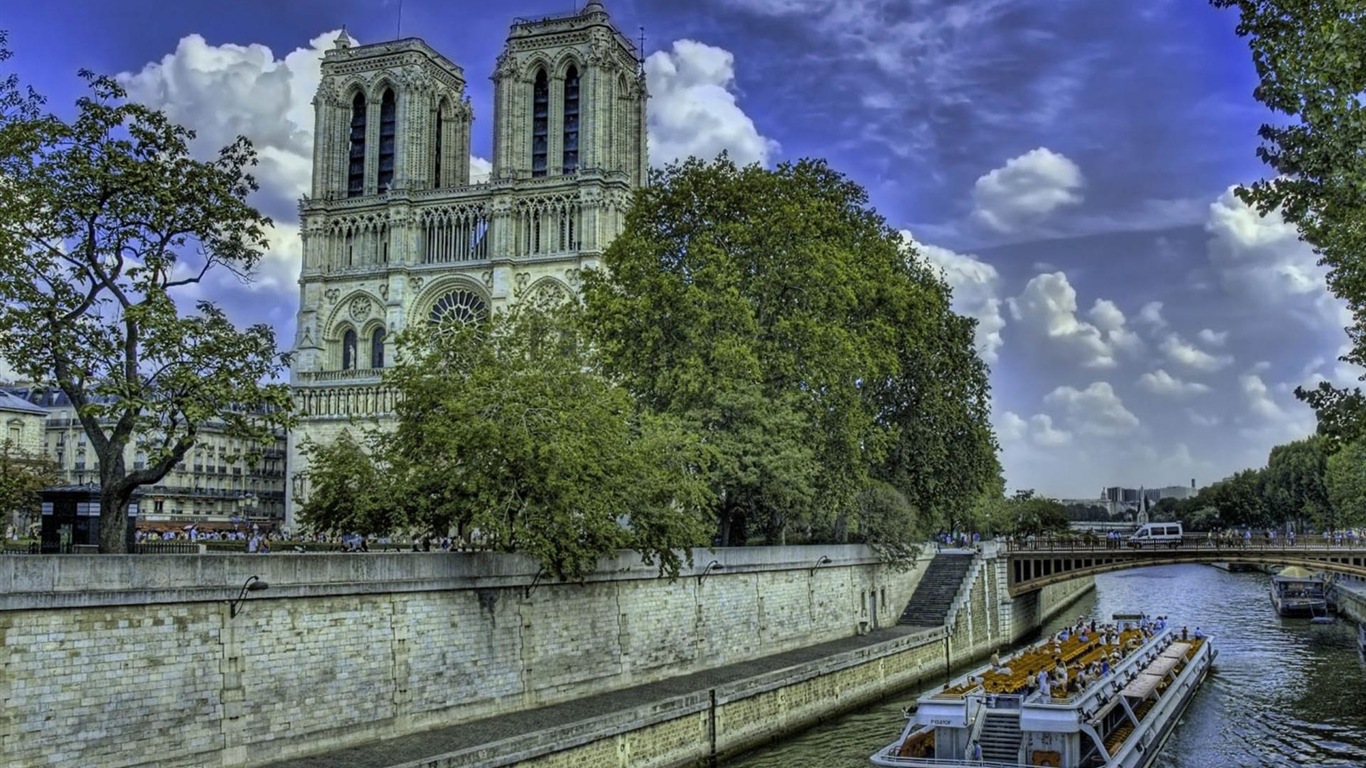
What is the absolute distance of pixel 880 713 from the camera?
36.3 m

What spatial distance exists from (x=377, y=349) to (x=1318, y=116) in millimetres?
77315

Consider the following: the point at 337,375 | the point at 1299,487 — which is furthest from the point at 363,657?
the point at 1299,487

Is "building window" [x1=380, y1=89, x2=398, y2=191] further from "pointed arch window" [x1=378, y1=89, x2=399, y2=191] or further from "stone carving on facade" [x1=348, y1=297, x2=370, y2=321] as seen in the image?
"stone carving on facade" [x1=348, y1=297, x2=370, y2=321]

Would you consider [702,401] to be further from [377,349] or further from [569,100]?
[377,349]

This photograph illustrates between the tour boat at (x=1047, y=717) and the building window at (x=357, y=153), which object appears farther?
the building window at (x=357, y=153)

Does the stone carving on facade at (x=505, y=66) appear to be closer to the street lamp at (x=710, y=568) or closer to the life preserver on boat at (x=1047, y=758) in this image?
the street lamp at (x=710, y=568)

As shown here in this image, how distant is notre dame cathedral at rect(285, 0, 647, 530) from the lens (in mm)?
83562

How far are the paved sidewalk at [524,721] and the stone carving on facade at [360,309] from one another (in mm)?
57675

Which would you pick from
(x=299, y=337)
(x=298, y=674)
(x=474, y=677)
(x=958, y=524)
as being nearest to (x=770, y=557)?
(x=474, y=677)

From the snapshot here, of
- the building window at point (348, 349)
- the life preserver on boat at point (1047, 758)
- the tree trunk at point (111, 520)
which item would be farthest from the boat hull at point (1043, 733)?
the building window at point (348, 349)

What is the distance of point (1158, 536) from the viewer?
255 feet

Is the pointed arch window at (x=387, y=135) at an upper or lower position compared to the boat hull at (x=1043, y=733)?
upper

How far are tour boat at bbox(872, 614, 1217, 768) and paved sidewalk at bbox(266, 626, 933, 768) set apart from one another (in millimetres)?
5965

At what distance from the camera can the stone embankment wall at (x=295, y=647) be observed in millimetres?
18469
